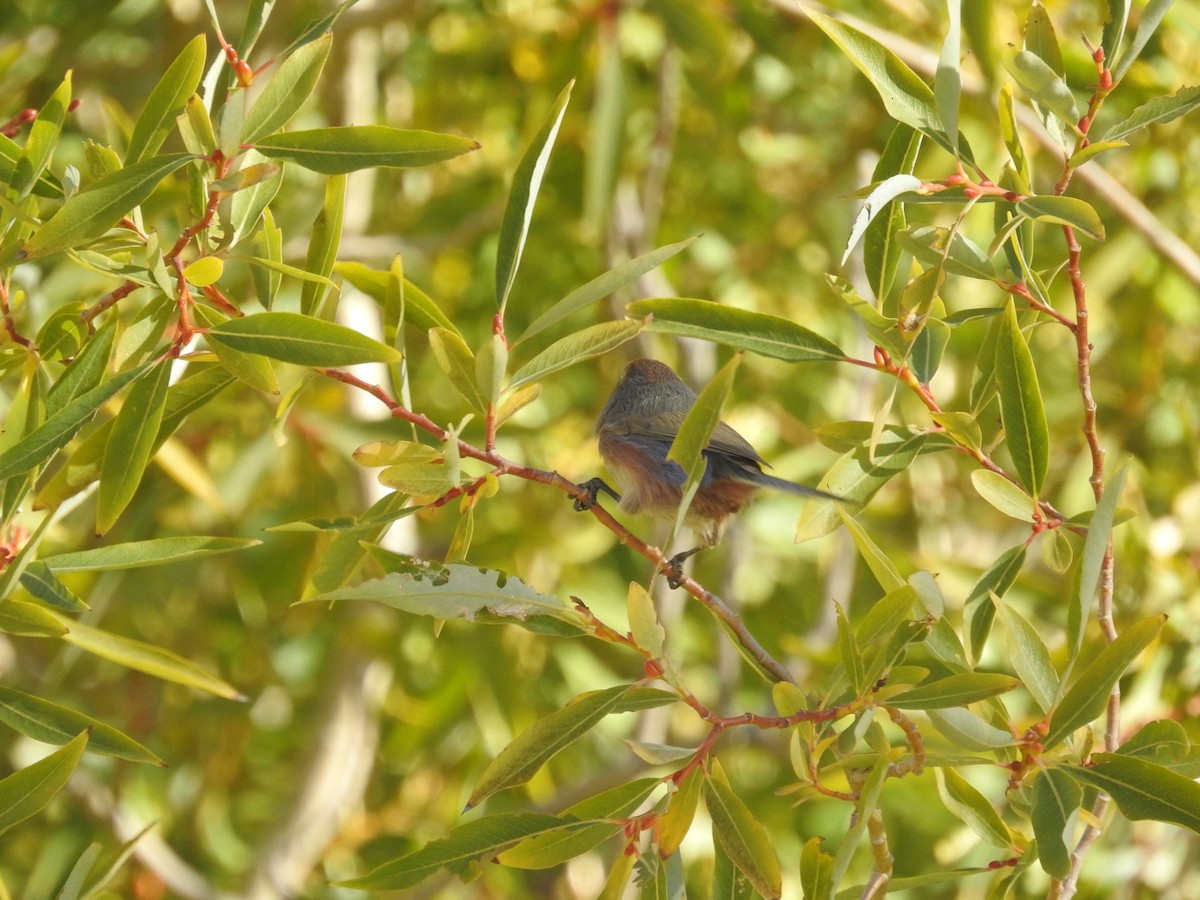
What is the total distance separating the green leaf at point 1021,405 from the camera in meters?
1.89

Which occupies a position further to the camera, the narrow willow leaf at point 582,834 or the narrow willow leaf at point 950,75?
the narrow willow leaf at point 582,834

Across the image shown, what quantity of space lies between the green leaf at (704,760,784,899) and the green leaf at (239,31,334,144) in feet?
3.57

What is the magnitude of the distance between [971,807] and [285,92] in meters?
1.45

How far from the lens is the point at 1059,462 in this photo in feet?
18.7

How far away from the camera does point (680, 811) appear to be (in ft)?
5.95

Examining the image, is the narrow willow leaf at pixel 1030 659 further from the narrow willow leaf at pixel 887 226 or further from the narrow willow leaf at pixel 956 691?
the narrow willow leaf at pixel 887 226

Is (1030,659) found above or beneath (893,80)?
beneath

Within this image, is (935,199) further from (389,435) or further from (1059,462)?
(1059,462)

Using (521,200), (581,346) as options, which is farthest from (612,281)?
(521,200)

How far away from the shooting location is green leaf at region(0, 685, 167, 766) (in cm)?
195

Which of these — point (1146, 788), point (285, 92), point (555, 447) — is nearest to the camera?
point (1146, 788)

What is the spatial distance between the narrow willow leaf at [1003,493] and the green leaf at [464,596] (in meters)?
0.65

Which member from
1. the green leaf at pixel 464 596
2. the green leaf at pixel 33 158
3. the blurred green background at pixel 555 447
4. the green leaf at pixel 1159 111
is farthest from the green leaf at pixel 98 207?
the blurred green background at pixel 555 447

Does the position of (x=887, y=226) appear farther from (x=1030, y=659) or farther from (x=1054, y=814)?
(x=1054, y=814)
